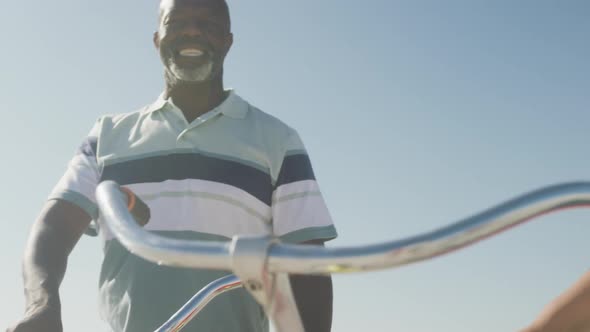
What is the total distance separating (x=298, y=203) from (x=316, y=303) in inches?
17.9

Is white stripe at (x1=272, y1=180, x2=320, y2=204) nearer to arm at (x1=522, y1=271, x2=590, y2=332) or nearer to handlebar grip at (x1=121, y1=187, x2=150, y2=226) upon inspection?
handlebar grip at (x1=121, y1=187, x2=150, y2=226)

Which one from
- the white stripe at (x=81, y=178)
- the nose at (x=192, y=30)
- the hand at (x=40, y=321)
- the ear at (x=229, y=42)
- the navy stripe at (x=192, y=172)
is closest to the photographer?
the hand at (x=40, y=321)

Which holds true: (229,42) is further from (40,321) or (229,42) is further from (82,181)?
(40,321)

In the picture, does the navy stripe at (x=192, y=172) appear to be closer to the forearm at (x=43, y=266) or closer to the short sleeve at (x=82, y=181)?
the short sleeve at (x=82, y=181)

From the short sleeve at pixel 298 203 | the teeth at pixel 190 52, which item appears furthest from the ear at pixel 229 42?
the short sleeve at pixel 298 203

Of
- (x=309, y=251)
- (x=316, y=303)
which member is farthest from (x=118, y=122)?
(x=309, y=251)

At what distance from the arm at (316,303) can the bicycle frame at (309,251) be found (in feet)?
5.67

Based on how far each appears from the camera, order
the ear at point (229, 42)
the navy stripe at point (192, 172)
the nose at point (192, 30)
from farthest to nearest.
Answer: the ear at point (229, 42), the nose at point (192, 30), the navy stripe at point (192, 172)

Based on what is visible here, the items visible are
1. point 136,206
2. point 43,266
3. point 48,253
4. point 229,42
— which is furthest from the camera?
point 229,42

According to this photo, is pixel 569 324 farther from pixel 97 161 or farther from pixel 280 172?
pixel 97 161

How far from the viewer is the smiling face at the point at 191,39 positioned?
369 cm

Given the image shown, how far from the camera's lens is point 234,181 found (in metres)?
3.37

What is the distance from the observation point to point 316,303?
10.0ft

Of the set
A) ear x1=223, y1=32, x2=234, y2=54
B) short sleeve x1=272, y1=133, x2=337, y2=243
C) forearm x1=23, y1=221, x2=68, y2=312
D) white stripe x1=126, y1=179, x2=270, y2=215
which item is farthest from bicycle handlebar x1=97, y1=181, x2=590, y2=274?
ear x1=223, y1=32, x2=234, y2=54
